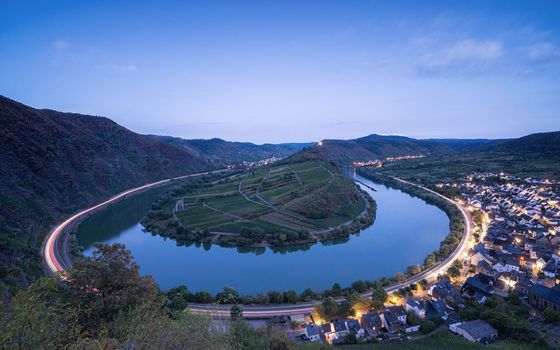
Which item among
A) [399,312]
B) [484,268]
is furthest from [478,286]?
[399,312]

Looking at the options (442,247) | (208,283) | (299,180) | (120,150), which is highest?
(120,150)

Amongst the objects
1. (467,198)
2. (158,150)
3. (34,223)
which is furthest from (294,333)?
(158,150)

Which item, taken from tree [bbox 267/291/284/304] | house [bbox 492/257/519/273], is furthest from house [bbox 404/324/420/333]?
house [bbox 492/257/519/273]

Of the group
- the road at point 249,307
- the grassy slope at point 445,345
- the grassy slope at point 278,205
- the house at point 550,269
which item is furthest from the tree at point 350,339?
the grassy slope at point 278,205

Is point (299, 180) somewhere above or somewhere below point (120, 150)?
below

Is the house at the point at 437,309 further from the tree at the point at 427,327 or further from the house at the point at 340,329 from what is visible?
the house at the point at 340,329

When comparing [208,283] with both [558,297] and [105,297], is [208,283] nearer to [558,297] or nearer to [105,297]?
[105,297]

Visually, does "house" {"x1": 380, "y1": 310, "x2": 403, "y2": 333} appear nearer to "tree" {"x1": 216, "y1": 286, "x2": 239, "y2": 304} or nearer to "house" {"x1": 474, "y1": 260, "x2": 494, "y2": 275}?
"tree" {"x1": 216, "y1": 286, "x2": 239, "y2": 304}
